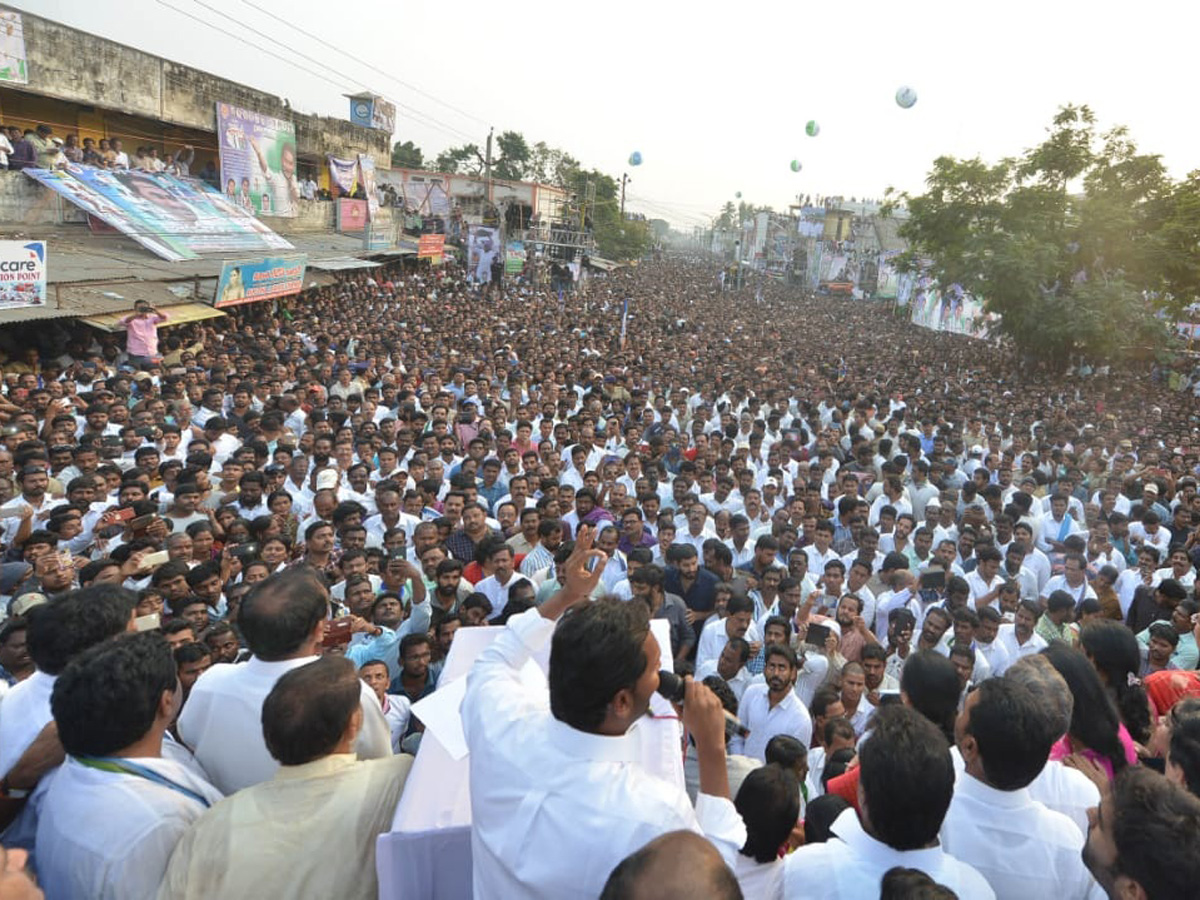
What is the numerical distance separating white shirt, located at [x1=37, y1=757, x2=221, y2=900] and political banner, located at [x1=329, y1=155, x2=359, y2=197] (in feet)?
85.2

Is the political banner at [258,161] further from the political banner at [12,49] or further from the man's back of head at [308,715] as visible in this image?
the man's back of head at [308,715]

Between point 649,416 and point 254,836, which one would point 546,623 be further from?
point 649,416

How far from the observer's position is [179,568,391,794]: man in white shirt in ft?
6.45

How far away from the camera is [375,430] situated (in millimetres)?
7504

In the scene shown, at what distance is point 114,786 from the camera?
64.8 inches

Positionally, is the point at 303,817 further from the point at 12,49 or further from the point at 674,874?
the point at 12,49

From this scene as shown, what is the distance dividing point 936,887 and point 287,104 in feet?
83.3

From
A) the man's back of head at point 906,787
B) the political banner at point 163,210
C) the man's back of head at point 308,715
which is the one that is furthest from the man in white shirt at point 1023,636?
the political banner at point 163,210

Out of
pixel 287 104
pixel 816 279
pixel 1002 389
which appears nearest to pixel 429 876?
pixel 1002 389

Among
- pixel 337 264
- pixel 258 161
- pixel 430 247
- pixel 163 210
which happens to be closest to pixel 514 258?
pixel 430 247

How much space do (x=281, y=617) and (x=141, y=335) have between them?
9.24 meters

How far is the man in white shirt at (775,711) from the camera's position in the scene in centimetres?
377

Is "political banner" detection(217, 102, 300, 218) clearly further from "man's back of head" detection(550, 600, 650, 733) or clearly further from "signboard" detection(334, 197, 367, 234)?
"man's back of head" detection(550, 600, 650, 733)

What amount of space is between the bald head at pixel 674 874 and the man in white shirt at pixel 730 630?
3136 millimetres
